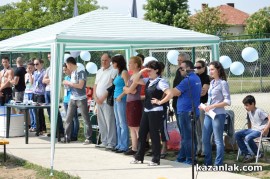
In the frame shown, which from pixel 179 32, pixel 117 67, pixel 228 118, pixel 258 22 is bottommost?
pixel 228 118

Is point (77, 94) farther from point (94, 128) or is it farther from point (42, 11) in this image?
point (42, 11)

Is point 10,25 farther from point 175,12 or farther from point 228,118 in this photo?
point 228,118

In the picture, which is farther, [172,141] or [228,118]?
[172,141]

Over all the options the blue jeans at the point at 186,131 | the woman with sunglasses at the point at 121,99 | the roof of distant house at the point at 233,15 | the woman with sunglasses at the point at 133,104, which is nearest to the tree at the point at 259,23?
the roof of distant house at the point at 233,15

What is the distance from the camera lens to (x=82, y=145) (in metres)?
12.1

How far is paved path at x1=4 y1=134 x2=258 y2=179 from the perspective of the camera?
8.62 metres

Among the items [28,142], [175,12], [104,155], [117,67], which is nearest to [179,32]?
[117,67]

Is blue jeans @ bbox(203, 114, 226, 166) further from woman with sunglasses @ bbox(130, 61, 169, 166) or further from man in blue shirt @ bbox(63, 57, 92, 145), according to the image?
man in blue shirt @ bbox(63, 57, 92, 145)

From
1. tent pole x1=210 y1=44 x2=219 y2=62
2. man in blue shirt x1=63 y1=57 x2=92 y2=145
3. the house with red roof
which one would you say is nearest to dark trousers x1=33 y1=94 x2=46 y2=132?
man in blue shirt x1=63 y1=57 x2=92 y2=145

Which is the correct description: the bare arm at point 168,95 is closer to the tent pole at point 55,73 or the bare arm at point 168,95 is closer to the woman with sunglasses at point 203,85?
the woman with sunglasses at point 203,85

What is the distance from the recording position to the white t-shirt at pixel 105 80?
11164 millimetres

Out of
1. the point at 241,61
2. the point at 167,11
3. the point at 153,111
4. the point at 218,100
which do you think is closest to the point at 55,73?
the point at 153,111

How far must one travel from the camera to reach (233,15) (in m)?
83.1

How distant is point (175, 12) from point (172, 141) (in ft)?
131
